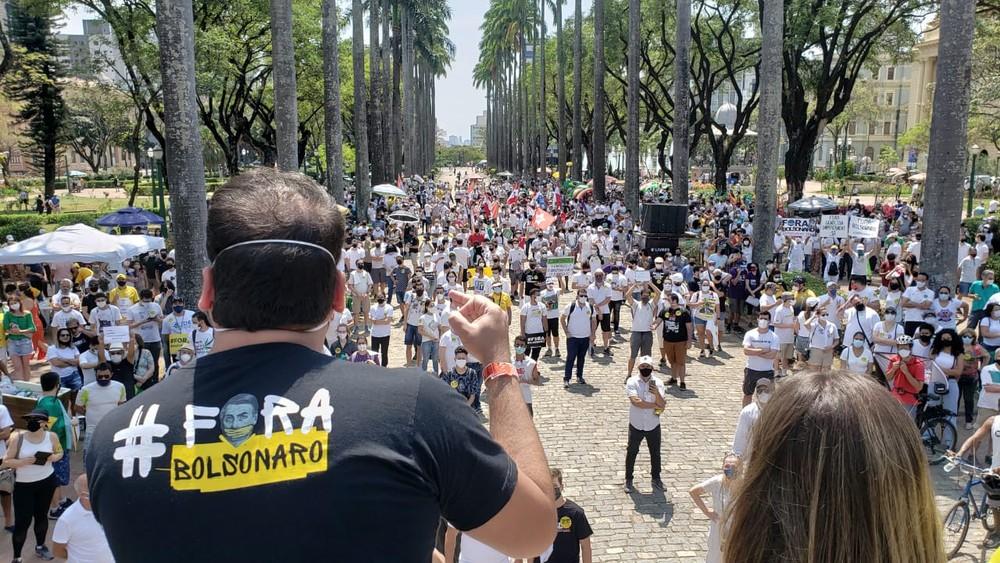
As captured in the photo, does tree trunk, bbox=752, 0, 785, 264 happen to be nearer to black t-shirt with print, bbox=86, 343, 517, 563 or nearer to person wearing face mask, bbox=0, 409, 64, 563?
person wearing face mask, bbox=0, 409, 64, 563

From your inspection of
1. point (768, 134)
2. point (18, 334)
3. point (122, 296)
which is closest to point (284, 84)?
point (122, 296)

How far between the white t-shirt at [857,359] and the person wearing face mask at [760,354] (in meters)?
1.15

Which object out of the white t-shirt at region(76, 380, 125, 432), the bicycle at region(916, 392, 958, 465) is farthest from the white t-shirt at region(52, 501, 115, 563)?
the bicycle at region(916, 392, 958, 465)

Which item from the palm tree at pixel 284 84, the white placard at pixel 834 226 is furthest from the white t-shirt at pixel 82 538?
the white placard at pixel 834 226

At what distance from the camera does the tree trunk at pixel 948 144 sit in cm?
1314

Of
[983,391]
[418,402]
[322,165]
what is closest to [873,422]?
[418,402]

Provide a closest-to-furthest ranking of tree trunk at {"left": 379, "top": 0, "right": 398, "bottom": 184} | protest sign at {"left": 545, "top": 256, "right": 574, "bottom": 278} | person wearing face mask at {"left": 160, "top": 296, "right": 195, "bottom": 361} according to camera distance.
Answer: person wearing face mask at {"left": 160, "top": 296, "right": 195, "bottom": 361} < protest sign at {"left": 545, "top": 256, "right": 574, "bottom": 278} < tree trunk at {"left": 379, "top": 0, "right": 398, "bottom": 184}

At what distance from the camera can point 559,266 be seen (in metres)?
17.2

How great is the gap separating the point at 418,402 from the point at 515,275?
1878 centimetres

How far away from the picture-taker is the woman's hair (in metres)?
1.47

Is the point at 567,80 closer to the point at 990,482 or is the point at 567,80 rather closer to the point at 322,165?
the point at 322,165

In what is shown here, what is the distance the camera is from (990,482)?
7.16m

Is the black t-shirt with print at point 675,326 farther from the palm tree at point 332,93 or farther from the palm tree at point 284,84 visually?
the palm tree at point 332,93

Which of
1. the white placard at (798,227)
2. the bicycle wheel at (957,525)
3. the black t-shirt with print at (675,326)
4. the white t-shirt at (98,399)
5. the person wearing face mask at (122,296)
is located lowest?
the bicycle wheel at (957,525)
